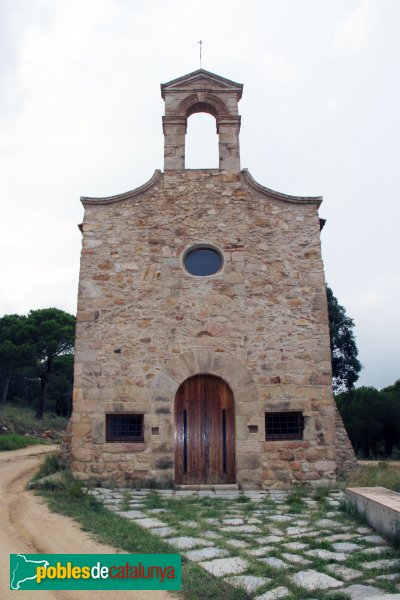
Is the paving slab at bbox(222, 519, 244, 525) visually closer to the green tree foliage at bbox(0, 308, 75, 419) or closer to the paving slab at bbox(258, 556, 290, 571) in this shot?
the paving slab at bbox(258, 556, 290, 571)

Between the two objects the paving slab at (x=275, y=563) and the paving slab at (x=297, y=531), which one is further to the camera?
the paving slab at (x=297, y=531)

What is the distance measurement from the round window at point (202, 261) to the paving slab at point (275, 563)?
5832 millimetres

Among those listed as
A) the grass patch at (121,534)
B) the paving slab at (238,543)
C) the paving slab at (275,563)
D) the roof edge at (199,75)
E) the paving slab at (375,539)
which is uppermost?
the roof edge at (199,75)

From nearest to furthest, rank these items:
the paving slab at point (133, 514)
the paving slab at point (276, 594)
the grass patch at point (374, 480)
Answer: the paving slab at point (276, 594) < the paving slab at point (133, 514) < the grass patch at point (374, 480)

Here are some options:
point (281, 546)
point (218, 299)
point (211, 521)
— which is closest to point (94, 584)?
point (281, 546)

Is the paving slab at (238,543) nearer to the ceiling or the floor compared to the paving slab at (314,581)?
nearer to the floor

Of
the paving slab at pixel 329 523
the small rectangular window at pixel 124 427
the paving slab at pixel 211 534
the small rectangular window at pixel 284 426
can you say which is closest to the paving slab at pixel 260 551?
the paving slab at pixel 211 534

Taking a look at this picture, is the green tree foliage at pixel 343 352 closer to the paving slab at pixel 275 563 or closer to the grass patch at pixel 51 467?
the grass patch at pixel 51 467

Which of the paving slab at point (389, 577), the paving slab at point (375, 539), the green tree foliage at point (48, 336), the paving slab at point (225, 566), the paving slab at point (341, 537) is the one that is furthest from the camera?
the green tree foliage at point (48, 336)

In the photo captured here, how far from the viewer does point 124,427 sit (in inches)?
346

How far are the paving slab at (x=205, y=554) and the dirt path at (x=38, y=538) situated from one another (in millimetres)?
704

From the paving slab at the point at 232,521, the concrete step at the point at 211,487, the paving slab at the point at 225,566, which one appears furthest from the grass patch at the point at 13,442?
the paving slab at the point at 225,566

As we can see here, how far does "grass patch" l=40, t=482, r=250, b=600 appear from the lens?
11.6ft
